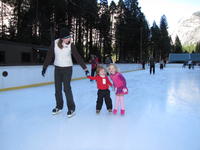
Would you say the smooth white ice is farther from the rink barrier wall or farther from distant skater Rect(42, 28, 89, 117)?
the rink barrier wall

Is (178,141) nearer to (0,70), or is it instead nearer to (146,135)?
(146,135)

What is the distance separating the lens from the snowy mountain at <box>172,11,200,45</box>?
152 m

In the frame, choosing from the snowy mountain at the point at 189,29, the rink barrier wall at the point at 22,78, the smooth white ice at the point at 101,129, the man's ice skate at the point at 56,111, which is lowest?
the smooth white ice at the point at 101,129

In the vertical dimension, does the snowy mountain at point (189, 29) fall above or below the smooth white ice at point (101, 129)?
above

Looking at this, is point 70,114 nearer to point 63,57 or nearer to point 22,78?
point 63,57

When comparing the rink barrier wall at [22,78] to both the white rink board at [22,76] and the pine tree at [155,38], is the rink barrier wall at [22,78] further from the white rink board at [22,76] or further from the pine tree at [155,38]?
the pine tree at [155,38]

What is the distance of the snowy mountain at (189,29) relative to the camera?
499 feet

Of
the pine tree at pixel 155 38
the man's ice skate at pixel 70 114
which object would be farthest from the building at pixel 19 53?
the pine tree at pixel 155 38

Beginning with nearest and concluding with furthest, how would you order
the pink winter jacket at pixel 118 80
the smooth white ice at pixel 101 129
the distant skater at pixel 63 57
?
1. the smooth white ice at pixel 101 129
2. the distant skater at pixel 63 57
3. the pink winter jacket at pixel 118 80

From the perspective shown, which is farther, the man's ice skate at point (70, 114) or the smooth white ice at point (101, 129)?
the man's ice skate at point (70, 114)

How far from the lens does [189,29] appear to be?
160 m

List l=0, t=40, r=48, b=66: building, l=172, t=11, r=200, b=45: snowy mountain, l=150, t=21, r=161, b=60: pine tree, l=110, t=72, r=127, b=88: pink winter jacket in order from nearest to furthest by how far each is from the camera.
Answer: l=110, t=72, r=127, b=88: pink winter jacket → l=0, t=40, r=48, b=66: building → l=150, t=21, r=161, b=60: pine tree → l=172, t=11, r=200, b=45: snowy mountain

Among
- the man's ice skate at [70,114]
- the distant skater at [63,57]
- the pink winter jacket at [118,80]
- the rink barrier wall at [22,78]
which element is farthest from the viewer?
the rink barrier wall at [22,78]

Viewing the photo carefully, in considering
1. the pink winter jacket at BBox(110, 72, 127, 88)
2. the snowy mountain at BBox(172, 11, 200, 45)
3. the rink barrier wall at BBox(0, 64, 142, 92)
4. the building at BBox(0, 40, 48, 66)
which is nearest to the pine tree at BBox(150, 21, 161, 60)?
the building at BBox(0, 40, 48, 66)
